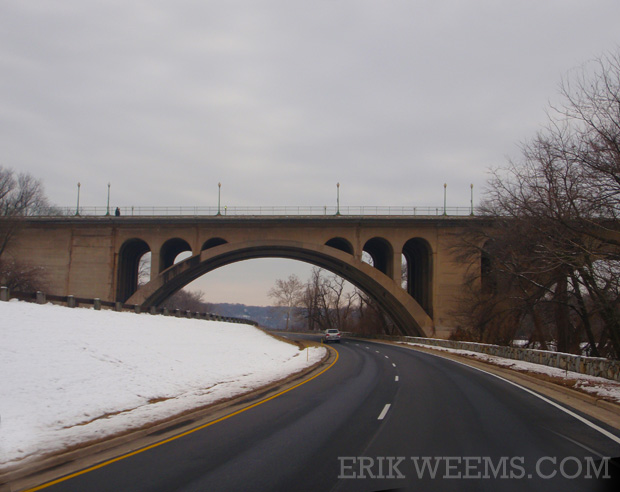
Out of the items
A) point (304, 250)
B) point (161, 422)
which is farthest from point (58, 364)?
point (304, 250)

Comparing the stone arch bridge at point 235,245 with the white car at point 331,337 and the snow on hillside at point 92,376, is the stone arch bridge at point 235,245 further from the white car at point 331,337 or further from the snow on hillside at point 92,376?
the snow on hillside at point 92,376

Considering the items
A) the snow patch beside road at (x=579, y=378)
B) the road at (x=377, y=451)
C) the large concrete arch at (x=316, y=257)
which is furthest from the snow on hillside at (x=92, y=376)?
the large concrete arch at (x=316, y=257)

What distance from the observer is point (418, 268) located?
65062 mm

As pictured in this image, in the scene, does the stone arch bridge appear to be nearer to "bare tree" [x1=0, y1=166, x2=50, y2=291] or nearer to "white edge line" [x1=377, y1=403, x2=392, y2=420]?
"bare tree" [x1=0, y1=166, x2=50, y2=291]

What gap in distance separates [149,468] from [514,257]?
79.4ft

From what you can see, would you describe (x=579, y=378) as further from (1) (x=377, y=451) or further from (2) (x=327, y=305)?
(2) (x=327, y=305)

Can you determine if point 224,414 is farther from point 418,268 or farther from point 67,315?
point 418,268

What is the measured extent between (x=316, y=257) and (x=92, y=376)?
52.7 metres

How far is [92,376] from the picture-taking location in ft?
43.9

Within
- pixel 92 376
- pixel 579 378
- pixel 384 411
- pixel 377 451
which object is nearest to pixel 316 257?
pixel 579 378

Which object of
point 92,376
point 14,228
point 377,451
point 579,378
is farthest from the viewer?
point 14,228

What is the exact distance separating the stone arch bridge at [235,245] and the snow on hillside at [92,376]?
Answer: 3426 cm

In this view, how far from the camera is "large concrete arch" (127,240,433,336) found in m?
57.2

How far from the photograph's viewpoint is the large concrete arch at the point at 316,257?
57156 millimetres
